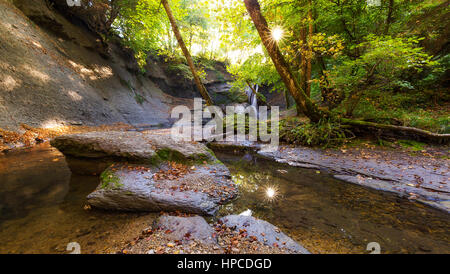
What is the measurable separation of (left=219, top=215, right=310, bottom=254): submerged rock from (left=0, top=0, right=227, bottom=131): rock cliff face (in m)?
8.86

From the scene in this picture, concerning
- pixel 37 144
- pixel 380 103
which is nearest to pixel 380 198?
pixel 380 103

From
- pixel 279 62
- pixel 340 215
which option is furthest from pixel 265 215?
pixel 279 62

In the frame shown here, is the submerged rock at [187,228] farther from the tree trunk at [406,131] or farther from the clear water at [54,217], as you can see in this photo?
the tree trunk at [406,131]

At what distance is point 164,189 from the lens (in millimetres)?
3293

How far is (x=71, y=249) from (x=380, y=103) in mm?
10784

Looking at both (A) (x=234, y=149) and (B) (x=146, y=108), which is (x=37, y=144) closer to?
(A) (x=234, y=149)

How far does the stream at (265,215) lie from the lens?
7.11ft

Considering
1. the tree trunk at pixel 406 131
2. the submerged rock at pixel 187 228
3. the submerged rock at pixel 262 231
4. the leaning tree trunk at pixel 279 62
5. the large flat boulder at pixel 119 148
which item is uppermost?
the leaning tree trunk at pixel 279 62

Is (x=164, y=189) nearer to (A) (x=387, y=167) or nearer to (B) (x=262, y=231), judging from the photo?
(B) (x=262, y=231)

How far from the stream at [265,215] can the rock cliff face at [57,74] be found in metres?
4.90

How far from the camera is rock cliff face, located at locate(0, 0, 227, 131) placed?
744 centimetres

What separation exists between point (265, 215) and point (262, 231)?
0.54m

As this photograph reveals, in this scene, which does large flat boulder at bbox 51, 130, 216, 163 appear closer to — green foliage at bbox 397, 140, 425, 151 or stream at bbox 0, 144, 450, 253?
stream at bbox 0, 144, 450, 253

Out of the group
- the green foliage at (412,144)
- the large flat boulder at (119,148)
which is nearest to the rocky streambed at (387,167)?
the green foliage at (412,144)
